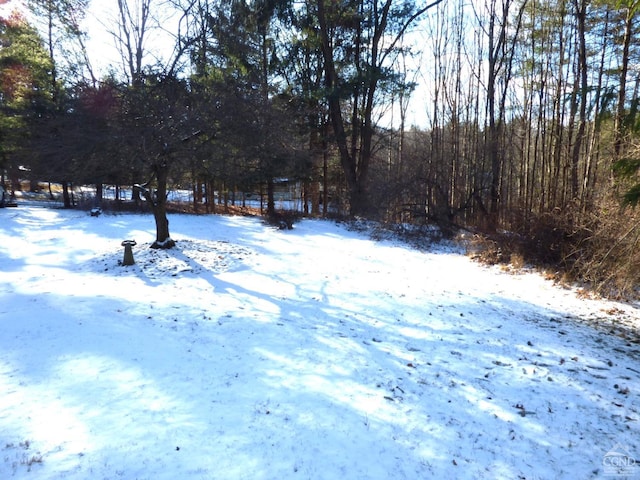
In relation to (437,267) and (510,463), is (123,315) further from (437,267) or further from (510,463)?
(437,267)

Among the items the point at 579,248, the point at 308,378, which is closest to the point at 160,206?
the point at 308,378

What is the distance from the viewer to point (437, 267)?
30.6 ft

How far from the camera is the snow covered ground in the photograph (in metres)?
2.66

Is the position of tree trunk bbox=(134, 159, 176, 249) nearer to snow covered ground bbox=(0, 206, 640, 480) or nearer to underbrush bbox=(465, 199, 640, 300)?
snow covered ground bbox=(0, 206, 640, 480)

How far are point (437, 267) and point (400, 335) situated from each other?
4783mm

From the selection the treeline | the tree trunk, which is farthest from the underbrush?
the tree trunk

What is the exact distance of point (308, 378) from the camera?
3.79m

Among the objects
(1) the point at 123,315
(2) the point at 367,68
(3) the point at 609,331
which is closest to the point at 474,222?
(2) the point at 367,68

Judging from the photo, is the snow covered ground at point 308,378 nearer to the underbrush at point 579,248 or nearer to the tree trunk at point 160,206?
the underbrush at point 579,248

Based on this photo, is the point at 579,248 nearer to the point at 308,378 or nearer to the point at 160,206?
the point at 308,378

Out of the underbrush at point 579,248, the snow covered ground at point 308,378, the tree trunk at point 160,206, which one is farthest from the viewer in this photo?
the tree trunk at point 160,206

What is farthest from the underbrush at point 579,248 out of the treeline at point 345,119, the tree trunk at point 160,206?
the tree trunk at point 160,206

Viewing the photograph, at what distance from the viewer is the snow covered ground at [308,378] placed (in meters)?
2.66

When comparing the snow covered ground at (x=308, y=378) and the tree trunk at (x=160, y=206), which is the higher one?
the tree trunk at (x=160, y=206)
